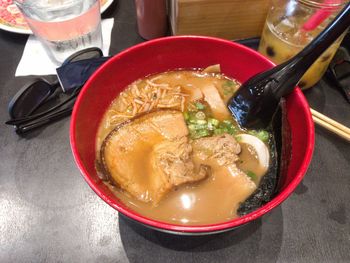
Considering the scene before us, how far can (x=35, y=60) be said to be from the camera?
5.12 ft

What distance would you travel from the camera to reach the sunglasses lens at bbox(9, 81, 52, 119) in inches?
Result: 51.1

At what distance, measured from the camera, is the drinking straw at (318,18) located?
1.14m

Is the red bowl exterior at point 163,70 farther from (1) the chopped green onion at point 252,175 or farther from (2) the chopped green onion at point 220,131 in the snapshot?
(2) the chopped green onion at point 220,131

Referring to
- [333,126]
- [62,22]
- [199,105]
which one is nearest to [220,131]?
[199,105]

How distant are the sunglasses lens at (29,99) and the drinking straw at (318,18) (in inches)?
42.4

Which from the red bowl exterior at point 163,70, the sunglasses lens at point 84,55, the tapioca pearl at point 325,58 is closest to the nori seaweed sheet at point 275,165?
the red bowl exterior at point 163,70

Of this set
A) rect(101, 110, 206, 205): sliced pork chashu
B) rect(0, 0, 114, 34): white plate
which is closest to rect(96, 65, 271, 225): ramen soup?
rect(101, 110, 206, 205): sliced pork chashu

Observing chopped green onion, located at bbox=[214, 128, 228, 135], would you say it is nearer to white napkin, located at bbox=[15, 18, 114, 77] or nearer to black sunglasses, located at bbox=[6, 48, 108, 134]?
black sunglasses, located at bbox=[6, 48, 108, 134]

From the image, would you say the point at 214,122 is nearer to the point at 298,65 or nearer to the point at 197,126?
the point at 197,126

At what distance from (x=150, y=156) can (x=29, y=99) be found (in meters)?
0.63

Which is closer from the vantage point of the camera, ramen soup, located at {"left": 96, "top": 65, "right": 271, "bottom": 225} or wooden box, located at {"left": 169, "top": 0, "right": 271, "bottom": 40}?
ramen soup, located at {"left": 96, "top": 65, "right": 271, "bottom": 225}

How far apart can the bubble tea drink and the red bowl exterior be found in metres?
0.20

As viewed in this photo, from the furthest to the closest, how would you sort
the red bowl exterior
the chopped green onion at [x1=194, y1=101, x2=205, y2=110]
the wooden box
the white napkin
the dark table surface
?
the white napkin, the wooden box, the chopped green onion at [x1=194, y1=101, x2=205, y2=110], the dark table surface, the red bowl exterior

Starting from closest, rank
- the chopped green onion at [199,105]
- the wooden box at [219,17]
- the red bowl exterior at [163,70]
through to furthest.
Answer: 1. the red bowl exterior at [163,70]
2. the chopped green onion at [199,105]
3. the wooden box at [219,17]
